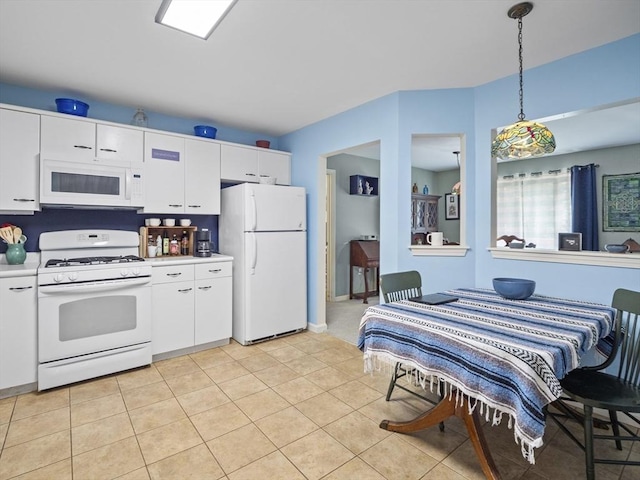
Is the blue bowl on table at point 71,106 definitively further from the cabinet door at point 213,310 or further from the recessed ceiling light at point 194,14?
the cabinet door at point 213,310

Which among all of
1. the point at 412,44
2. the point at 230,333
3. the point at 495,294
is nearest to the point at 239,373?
the point at 230,333

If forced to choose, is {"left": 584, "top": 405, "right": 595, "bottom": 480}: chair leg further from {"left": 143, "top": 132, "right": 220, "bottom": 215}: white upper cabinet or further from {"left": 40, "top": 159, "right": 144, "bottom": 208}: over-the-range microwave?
{"left": 40, "top": 159, "right": 144, "bottom": 208}: over-the-range microwave

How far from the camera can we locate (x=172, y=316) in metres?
3.17

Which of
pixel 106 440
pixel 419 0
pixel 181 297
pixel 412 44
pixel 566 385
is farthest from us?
pixel 181 297

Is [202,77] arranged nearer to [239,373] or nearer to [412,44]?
[412,44]

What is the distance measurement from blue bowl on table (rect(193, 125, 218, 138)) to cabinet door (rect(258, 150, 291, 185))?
577 mm

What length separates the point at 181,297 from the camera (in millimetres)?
3227

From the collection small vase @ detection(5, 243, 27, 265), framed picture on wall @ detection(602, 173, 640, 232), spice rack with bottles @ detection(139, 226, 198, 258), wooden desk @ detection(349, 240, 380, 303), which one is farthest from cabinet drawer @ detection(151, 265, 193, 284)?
framed picture on wall @ detection(602, 173, 640, 232)

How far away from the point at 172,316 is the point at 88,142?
5.70 feet

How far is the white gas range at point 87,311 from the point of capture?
2523 millimetres

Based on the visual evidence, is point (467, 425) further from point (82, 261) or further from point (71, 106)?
point (71, 106)

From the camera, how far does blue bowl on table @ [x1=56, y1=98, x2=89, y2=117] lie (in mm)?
2861

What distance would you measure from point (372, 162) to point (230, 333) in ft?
13.2

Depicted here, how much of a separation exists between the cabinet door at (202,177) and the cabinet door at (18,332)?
4.84ft
